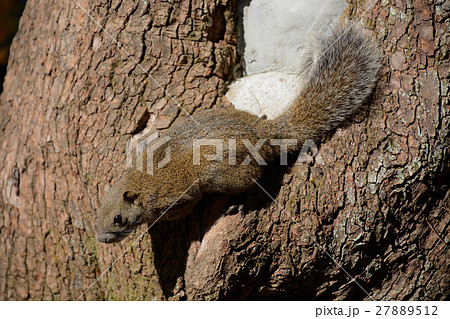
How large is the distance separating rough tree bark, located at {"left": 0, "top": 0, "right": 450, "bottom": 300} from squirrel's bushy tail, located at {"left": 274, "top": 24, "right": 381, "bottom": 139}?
0.31ft

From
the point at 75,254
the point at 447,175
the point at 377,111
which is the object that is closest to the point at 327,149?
the point at 377,111

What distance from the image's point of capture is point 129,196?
2.84m

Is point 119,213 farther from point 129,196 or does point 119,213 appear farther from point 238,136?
point 238,136

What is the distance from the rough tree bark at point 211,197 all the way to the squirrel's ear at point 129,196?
0.97 feet

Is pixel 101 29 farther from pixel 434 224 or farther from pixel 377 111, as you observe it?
pixel 434 224

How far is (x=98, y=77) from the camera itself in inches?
122

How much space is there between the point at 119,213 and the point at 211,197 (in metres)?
0.61

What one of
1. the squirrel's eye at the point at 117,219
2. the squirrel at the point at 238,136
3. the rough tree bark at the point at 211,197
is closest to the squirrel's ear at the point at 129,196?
the squirrel at the point at 238,136

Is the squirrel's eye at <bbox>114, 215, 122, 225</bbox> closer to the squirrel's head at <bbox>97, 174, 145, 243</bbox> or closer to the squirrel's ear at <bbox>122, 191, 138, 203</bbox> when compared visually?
the squirrel's head at <bbox>97, 174, 145, 243</bbox>

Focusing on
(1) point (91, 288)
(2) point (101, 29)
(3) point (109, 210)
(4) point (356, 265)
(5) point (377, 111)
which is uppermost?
(2) point (101, 29)

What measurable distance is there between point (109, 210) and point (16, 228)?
117cm

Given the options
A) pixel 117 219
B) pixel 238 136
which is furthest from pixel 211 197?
pixel 117 219

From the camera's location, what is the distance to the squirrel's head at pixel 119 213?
2.86m

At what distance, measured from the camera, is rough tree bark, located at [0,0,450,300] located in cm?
265
